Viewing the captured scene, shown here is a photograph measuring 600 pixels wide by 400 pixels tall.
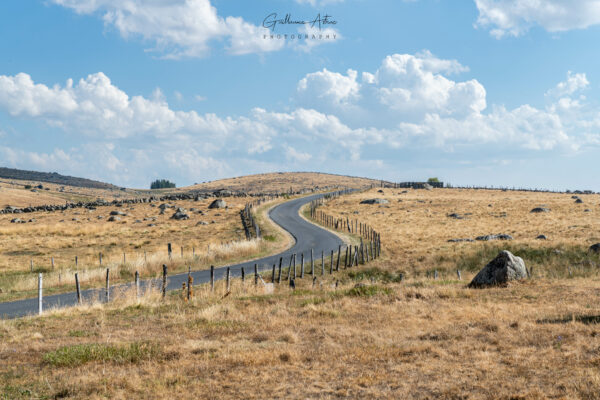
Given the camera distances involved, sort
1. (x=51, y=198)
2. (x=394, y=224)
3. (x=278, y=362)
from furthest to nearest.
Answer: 1. (x=51, y=198)
2. (x=394, y=224)
3. (x=278, y=362)

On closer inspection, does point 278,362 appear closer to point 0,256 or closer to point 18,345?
point 18,345

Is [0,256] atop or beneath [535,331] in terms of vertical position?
beneath

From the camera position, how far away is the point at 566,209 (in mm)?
72750

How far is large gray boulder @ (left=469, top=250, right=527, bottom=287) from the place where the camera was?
22203mm

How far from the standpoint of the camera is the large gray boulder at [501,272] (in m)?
22.2

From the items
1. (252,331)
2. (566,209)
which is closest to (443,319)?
(252,331)

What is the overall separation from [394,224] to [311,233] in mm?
15189

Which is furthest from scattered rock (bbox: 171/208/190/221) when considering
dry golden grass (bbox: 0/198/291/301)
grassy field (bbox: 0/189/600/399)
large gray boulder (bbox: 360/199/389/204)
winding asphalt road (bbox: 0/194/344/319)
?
grassy field (bbox: 0/189/600/399)

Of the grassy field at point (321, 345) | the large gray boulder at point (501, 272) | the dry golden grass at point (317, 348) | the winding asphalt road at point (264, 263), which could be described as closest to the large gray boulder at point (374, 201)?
the winding asphalt road at point (264, 263)

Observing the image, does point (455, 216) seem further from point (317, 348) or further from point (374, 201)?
point (317, 348)

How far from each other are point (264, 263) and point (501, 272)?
17.5 m

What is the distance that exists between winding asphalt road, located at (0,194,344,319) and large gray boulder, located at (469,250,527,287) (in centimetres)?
1403

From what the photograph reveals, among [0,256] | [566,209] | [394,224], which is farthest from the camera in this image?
[566,209]

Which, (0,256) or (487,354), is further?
(0,256)
